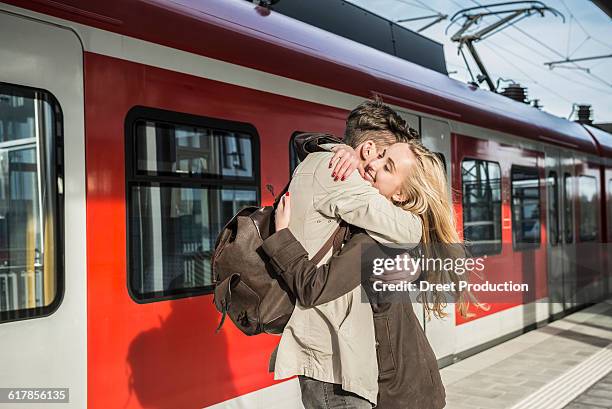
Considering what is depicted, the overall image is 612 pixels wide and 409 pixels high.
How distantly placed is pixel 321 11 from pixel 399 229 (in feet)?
13.7

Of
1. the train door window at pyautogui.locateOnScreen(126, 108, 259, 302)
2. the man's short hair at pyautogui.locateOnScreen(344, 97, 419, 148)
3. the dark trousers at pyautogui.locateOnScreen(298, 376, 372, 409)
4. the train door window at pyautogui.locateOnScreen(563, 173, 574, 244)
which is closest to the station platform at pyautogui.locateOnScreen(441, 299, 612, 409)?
the train door window at pyautogui.locateOnScreen(563, 173, 574, 244)

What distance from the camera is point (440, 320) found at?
20.0 ft

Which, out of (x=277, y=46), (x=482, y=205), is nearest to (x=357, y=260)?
(x=277, y=46)

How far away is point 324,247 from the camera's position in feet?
6.89

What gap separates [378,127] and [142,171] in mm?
1501

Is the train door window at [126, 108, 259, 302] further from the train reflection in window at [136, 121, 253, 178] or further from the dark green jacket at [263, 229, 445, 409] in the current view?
the dark green jacket at [263, 229, 445, 409]

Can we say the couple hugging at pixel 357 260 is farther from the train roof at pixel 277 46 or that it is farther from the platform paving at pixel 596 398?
the platform paving at pixel 596 398

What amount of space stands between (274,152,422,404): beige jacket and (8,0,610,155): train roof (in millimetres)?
1622

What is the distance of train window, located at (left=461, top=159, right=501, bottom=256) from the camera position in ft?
22.3

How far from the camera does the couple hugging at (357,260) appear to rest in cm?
204

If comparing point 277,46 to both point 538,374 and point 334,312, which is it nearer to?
point 334,312

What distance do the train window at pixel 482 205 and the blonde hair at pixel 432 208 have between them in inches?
175

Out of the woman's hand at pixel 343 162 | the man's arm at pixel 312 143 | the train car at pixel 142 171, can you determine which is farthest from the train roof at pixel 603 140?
the woman's hand at pixel 343 162

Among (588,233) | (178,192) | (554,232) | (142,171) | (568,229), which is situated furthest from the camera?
(588,233)
